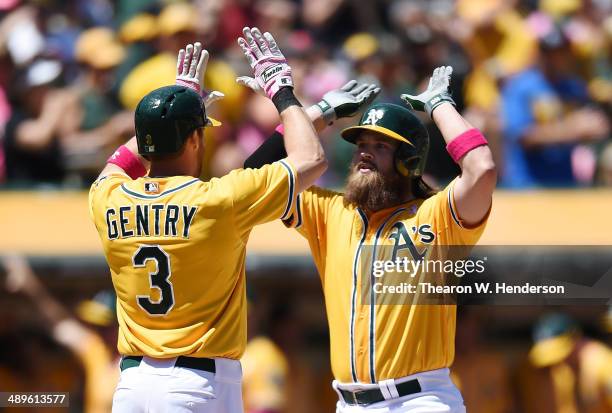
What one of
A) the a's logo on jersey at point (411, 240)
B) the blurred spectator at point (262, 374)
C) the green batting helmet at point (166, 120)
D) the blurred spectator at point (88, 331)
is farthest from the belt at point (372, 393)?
the blurred spectator at point (88, 331)

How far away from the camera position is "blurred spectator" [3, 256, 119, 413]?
700cm

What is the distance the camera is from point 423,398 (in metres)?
4.62

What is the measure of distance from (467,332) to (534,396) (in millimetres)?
703

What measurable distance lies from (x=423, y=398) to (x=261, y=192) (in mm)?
1067

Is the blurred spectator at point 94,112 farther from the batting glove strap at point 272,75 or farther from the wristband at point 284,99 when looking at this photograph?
the wristband at point 284,99

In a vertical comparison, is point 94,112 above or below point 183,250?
above

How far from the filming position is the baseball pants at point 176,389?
169 inches

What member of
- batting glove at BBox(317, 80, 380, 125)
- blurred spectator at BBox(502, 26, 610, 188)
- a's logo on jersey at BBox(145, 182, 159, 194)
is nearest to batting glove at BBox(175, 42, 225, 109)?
batting glove at BBox(317, 80, 380, 125)

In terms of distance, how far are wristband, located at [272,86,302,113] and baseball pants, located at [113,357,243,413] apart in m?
0.99

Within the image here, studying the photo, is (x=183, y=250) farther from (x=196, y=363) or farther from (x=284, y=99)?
(x=284, y=99)

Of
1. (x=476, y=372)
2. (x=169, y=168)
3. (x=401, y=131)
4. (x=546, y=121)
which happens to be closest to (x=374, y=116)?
(x=401, y=131)

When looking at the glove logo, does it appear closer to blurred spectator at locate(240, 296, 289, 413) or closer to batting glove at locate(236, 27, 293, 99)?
batting glove at locate(236, 27, 293, 99)

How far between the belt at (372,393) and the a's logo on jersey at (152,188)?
1.16 metres

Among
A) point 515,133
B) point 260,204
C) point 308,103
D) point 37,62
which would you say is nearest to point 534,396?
point 515,133
